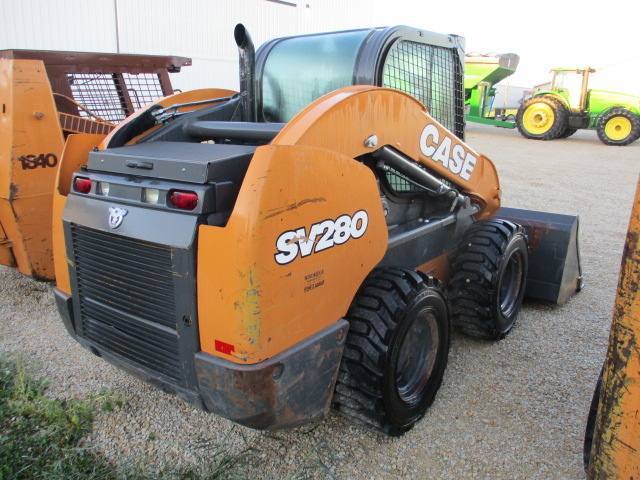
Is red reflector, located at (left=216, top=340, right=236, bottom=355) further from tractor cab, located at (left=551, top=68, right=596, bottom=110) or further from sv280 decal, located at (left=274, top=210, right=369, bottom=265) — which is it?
tractor cab, located at (left=551, top=68, right=596, bottom=110)

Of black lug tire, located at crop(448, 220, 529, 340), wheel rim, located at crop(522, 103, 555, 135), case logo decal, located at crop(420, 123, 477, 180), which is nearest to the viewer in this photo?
case logo decal, located at crop(420, 123, 477, 180)

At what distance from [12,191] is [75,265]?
1659 mm

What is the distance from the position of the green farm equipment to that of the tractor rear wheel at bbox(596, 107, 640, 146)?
118 inches

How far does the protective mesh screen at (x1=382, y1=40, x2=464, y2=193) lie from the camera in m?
2.86

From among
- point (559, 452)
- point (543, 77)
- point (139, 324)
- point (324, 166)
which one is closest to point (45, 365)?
point (139, 324)

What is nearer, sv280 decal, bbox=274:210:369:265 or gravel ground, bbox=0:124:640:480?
sv280 decal, bbox=274:210:369:265

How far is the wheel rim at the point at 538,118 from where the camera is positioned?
1595 cm

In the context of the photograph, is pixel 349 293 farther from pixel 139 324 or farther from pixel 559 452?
pixel 559 452

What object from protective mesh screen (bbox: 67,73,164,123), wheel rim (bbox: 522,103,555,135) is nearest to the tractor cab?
wheel rim (bbox: 522,103,555,135)

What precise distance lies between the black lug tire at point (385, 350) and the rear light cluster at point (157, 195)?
90cm

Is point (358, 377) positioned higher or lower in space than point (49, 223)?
lower

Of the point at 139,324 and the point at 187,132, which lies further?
the point at 187,132

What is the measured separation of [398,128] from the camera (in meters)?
2.50

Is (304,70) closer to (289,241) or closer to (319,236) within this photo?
(319,236)
